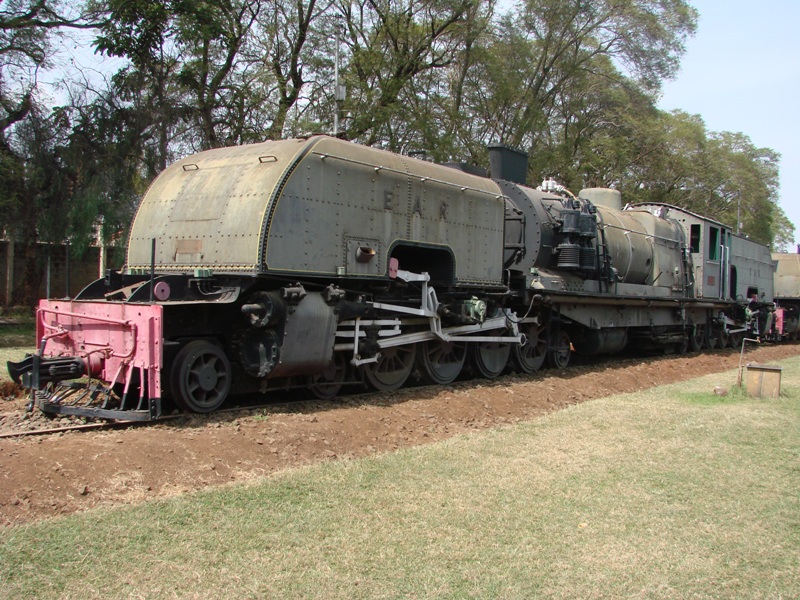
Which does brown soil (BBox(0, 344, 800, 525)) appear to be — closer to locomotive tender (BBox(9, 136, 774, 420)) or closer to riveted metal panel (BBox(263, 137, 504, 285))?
locomotive tender (BBox(9, 136, 774, 420))

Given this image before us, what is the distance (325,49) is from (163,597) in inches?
928

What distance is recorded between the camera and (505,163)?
13016 millimetres

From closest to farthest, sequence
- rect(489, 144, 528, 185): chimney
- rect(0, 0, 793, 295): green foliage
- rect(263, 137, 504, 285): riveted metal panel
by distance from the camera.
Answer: rect(263, 137, 504, 285): riveted metal panel, rect(489, 144, 528, 185): chimney, rect(0, 0, 793, 295): green foliage

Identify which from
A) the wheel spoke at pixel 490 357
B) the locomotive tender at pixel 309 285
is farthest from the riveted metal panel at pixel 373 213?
the wheel spoke at pixel 490 357

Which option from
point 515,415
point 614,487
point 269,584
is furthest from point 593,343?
point 269,584

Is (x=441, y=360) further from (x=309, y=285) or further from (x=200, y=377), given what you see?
(x=200, y=377)

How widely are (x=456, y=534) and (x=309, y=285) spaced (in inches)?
169

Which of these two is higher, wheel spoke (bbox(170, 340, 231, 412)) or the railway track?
wheel spoke (bbox(170, 340, 231, 412))

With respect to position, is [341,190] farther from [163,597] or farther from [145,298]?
[163,597]

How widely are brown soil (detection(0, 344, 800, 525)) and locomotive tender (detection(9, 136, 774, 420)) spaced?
19.8 inches

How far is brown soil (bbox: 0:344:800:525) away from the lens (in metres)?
5.14

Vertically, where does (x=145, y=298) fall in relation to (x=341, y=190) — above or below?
below

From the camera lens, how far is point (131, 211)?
19.1m

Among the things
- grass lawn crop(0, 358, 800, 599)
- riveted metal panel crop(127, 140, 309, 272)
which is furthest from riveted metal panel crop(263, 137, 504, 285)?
grass lawn crop(0, 358, 800, 599)
